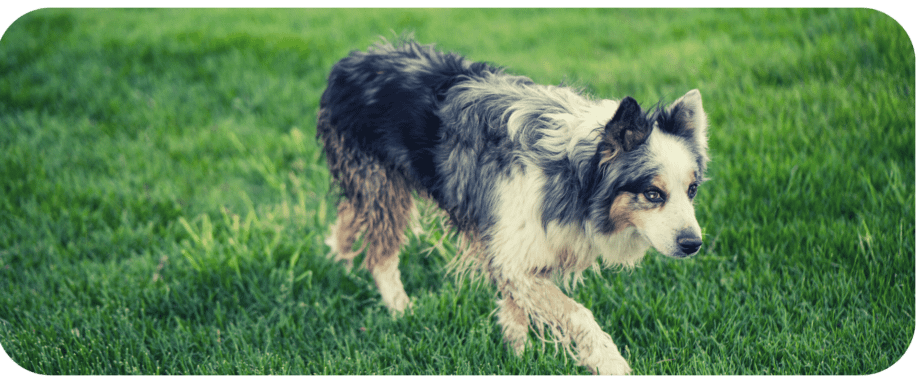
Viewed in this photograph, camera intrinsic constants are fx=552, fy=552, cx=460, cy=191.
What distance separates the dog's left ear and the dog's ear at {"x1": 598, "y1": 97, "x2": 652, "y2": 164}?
122 mm

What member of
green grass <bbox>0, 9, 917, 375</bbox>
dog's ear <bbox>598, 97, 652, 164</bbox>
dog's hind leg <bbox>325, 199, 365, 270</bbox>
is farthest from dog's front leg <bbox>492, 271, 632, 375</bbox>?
dog's hind leg <bbox>325, 199, 365, 270</bbox>

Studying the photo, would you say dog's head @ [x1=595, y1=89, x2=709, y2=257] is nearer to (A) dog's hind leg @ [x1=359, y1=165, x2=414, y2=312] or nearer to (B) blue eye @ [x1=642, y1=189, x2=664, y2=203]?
(B) blue eye @ [x1=642, y1=189, x2=664, y2=203]

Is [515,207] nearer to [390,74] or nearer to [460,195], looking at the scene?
[460,195]

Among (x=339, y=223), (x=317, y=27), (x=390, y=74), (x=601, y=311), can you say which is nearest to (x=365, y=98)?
(x=390, y=74)

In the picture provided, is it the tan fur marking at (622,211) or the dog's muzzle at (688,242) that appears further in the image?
the tan fur marking at (622,211)

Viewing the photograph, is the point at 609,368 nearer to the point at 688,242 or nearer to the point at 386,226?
the point at 688,242

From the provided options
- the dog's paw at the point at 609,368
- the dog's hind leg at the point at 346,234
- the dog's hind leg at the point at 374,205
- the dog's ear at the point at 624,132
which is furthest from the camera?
the dog's hind leg at the point at 346,234

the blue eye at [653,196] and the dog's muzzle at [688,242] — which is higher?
the blue eye at [653,196]

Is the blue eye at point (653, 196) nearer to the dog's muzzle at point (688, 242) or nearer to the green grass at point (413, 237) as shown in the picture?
the dog's muzzle at point (688, 242)

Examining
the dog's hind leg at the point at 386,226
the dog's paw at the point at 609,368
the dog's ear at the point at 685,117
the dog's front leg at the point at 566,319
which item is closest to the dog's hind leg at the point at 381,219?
the dog's hind leg at the point at 386,226

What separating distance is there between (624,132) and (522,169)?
0.48 m

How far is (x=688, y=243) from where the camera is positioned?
→ 7.02 ft

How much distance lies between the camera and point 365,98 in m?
2.96

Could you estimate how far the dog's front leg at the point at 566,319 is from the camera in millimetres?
2441
